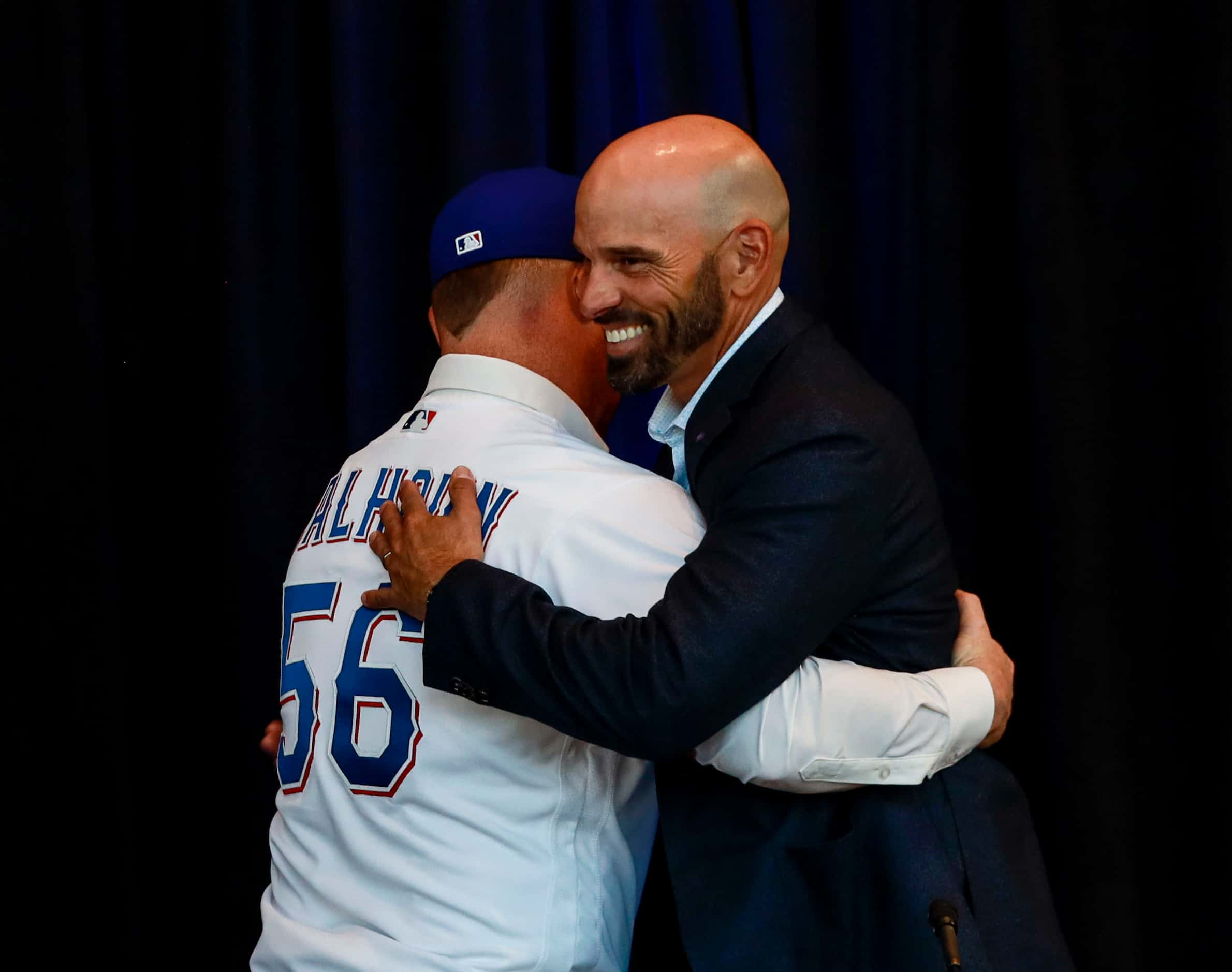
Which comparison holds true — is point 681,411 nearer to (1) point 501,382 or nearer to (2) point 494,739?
(1) point 501,382

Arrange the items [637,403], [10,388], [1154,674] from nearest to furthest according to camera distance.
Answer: [1154,674]
[637,403]
[10,388]

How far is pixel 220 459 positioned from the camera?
2518mm

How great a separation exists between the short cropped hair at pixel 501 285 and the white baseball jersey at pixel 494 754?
0.16 m

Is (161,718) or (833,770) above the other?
(833,770)

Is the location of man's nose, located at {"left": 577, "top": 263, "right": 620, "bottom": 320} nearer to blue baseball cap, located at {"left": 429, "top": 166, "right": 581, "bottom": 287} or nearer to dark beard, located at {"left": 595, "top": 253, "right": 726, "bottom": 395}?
dark beard, located at {"left": 595, "top": 253, "right": 726, "bottom": 395}

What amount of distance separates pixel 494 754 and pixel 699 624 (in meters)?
0.31

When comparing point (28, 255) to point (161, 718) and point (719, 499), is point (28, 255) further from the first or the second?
point (719, 499)

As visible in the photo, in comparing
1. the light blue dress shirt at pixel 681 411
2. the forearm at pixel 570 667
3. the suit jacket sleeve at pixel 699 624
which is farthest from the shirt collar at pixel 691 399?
the forearm at pixel 570 667

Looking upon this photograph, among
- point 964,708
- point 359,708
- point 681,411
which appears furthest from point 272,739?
point 964,708

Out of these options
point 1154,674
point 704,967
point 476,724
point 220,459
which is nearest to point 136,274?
point 220,459

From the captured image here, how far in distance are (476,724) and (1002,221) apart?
3.87 ft

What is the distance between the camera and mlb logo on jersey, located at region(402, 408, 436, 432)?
62.8 inches

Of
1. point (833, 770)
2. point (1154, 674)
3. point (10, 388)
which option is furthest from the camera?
point (10, 388)

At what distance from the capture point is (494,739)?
1.46 m
